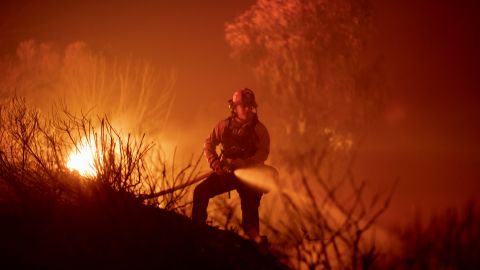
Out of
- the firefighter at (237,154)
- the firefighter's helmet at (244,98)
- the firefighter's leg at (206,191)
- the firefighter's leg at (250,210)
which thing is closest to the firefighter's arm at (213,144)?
the firefighter at (237,154)

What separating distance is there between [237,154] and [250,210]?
746 millimetres

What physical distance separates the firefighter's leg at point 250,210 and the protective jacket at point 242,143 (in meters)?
0.40

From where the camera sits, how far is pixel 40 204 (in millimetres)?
4324

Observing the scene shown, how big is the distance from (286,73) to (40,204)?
18.3m

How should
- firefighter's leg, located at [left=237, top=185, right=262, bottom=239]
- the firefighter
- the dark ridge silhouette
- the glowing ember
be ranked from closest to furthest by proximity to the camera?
the dark ridge silhouette → the glowing ember → firefighter's leg, located at [left=237, top=185, right=262, bottom=239] → the firefighter

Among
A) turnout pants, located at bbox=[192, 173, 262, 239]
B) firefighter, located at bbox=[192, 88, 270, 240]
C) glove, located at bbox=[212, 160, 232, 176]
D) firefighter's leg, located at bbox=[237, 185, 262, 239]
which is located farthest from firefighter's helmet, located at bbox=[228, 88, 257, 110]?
firefighter's leg, located at bbox=[237, 185, 262, 239]

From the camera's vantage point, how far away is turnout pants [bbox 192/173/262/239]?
536 cm

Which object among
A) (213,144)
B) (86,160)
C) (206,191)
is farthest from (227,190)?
(86,160)

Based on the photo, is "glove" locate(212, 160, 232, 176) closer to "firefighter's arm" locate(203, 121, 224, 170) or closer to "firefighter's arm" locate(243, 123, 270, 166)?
"firefighter's arm" locate(203, 121, 224, 170)

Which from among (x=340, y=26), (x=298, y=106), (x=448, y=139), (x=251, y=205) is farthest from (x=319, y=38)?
Answer: (x=251, y=205)

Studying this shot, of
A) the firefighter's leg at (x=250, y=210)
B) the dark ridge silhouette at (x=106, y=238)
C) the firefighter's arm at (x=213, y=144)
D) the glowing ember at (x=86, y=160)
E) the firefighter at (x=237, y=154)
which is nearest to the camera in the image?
the dark ridge silhouette at (x=106, y=238)

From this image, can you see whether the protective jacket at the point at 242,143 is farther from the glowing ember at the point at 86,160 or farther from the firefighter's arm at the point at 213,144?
the glowing ember at the point at 86,160

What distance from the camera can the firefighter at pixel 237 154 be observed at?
5.41m

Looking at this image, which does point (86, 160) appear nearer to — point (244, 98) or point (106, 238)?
point (106, 238)
